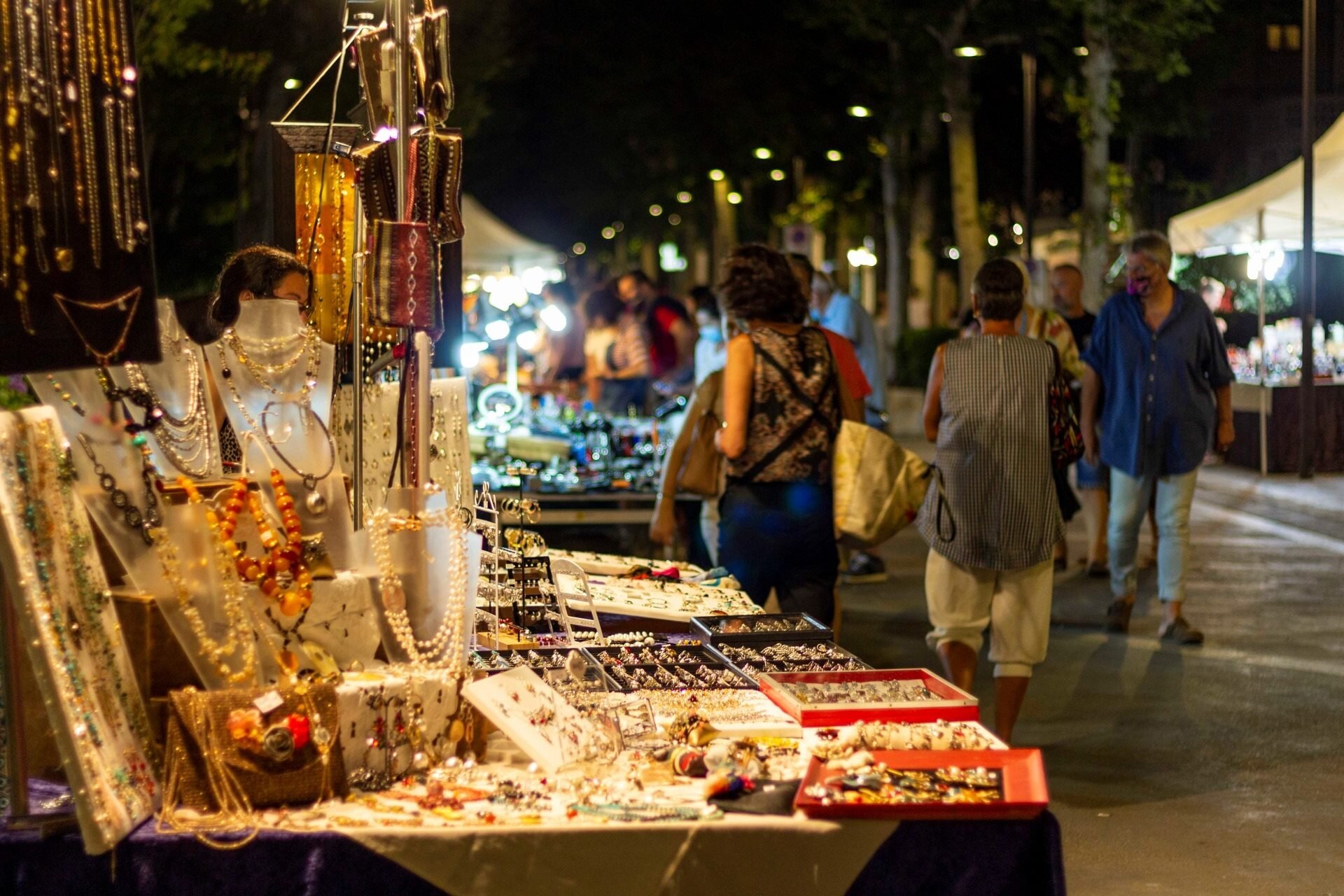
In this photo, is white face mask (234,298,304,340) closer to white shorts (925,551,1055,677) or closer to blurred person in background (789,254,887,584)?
white shorts (925,551,1055,677)

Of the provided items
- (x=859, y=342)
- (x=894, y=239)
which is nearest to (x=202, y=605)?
(x=859, y=342)

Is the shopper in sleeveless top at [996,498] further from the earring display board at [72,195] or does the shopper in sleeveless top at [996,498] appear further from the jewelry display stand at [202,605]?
the earring display board at [72,195]

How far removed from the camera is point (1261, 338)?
16.2 m

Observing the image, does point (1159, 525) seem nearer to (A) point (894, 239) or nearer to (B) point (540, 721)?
(B) point (540, 721)

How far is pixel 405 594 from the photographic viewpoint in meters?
3.33

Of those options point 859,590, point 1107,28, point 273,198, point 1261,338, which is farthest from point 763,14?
point 273,198

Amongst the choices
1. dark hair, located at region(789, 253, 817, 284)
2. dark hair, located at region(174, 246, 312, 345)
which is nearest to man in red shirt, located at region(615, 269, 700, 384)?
dark hair, located at region(789, 253, 817, 284)

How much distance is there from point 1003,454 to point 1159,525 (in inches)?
106

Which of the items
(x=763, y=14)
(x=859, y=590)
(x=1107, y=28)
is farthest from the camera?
(x=763, y=14)

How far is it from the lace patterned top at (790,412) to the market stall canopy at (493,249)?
1216 cm

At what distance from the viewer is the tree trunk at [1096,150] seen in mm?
21172

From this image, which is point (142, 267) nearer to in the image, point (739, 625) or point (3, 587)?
point (3, 587)

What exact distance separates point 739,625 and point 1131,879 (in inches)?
54.1

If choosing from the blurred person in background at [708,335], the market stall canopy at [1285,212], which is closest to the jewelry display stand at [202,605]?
the blurred person in background at [708,335]
